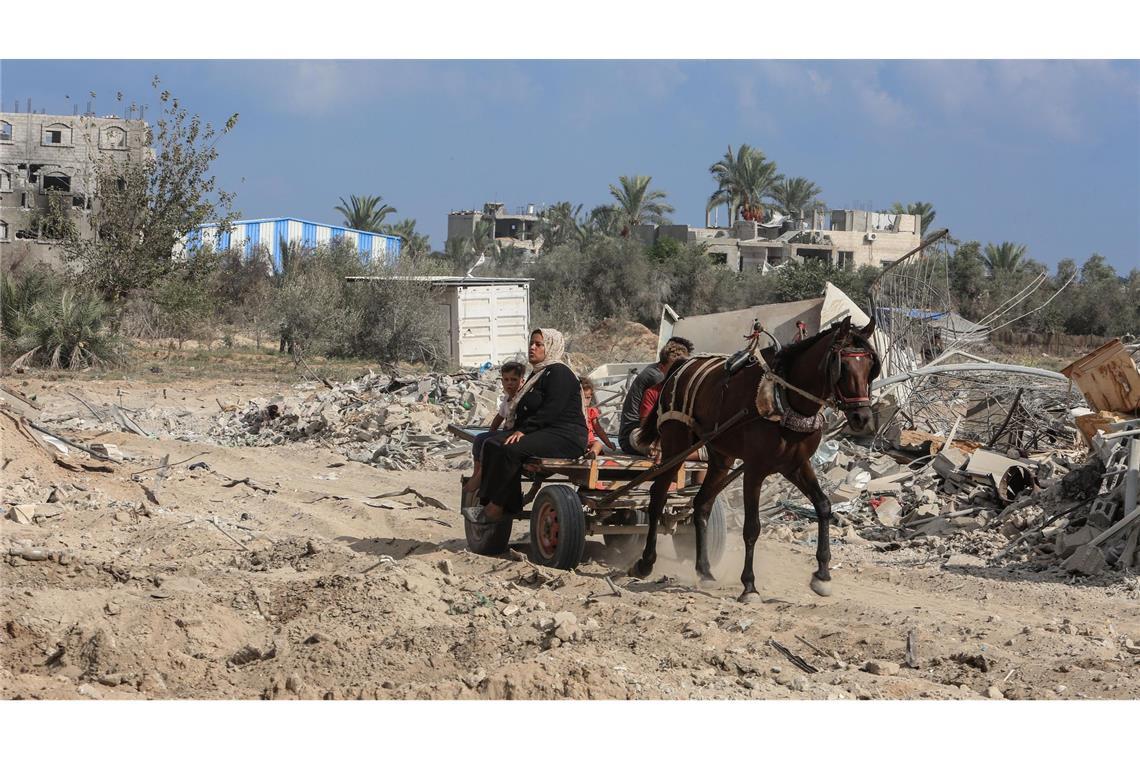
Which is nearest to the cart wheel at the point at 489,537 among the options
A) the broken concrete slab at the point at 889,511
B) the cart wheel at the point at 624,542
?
the cart wheel at the point at 624,542

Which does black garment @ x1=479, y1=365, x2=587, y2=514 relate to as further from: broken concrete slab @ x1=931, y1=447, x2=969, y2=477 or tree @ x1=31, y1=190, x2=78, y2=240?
tree @ x1=31, y1=190, x2=78, y2=240

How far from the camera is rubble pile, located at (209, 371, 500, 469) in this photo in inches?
680

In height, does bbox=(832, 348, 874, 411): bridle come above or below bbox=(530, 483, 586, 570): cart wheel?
above

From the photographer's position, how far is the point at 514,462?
8945 mm

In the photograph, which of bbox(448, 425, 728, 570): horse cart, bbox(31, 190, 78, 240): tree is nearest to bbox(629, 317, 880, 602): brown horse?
bbox(448, 425, 728, 570): horse cart

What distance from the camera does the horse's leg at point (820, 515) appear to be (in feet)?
26.8

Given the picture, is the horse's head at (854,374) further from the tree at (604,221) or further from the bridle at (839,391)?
the tree at (604,221)

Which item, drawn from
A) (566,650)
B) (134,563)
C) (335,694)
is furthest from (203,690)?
(134,563)

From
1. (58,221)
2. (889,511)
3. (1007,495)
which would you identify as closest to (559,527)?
(889,511)

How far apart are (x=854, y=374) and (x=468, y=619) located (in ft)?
9.84

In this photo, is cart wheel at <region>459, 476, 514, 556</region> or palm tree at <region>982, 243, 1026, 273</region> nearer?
cart wheel at <region>459, 476, 514, 556</region>

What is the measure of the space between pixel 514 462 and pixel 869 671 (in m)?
3.61

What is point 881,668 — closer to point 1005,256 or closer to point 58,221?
point 58,221

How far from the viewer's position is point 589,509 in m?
9.00
